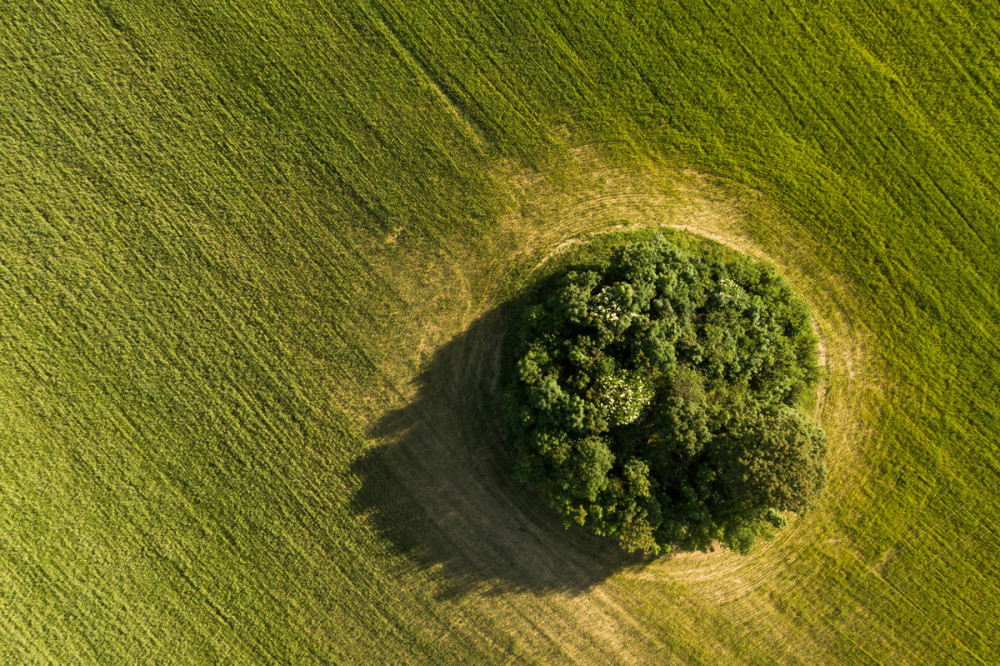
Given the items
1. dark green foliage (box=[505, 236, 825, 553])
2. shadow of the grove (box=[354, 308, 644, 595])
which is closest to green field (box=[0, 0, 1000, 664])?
shadow of the grove (box=[354, 308, 644, 595])

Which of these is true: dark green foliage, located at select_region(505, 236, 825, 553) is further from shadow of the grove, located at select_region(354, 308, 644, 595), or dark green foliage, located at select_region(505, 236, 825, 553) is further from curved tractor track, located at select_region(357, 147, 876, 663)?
curved tractor track, located at select_region(357, 147, 876, 663)

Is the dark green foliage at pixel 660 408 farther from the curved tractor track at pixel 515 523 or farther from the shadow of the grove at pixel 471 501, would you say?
the curved tractor track at pixel 515 523

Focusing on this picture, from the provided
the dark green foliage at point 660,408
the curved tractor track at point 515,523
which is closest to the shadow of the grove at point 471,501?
the curved tractor track at point 515,523

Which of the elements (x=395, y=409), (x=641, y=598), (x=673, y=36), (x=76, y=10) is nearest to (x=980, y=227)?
(x=673, y=36)

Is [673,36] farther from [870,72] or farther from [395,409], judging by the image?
[395,409]

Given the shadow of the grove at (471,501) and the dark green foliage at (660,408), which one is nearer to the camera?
the dark green foliage at (660,408)

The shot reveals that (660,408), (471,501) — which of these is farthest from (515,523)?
(660,408)

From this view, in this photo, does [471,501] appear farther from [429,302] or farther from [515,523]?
[429,302]
